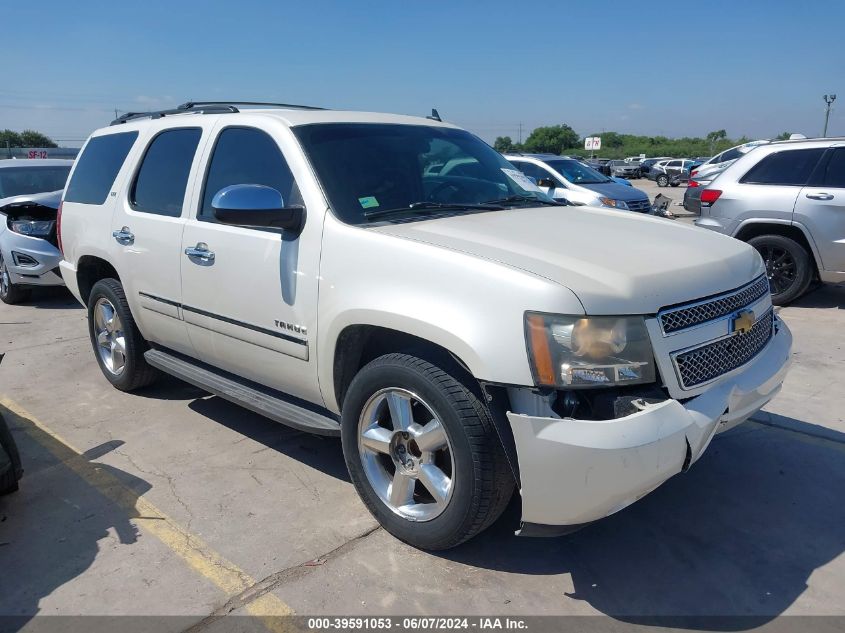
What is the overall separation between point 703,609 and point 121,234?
401 cm

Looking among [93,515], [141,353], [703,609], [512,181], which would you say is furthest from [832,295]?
[93,515]

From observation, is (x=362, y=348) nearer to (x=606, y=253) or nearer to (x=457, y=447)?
(x=457, y=447)

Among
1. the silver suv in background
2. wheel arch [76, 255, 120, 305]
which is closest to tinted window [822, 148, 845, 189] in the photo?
the silver suv in background

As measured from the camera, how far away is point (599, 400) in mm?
2568

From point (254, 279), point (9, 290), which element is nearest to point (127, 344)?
point (254, 279)

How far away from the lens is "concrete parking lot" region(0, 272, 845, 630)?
9.20 ft

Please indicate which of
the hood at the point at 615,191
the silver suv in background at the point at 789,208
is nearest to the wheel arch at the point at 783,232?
the silver suv in background at the point at 789,208

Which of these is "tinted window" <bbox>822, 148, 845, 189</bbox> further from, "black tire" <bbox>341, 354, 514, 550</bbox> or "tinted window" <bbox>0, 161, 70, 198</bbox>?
"tinted window" <bbox>0, 161, 70, 198</bbox>

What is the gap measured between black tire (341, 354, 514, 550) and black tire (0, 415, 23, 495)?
1.88 meters

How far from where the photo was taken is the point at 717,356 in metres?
2.82

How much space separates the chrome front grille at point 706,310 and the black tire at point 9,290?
827cm

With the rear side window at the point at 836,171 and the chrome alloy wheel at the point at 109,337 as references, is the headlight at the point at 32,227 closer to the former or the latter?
the chrome alloy wheel at the point at 109,337

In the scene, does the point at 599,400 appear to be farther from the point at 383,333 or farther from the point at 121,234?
the point at 121,234

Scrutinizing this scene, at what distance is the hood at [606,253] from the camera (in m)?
2.62
